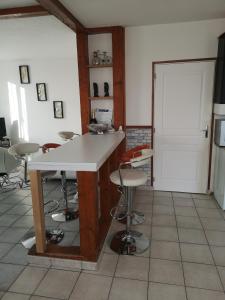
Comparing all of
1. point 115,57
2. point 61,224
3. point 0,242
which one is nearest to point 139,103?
point 115,57

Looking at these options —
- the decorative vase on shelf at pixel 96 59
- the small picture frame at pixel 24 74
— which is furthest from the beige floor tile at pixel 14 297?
the small picture frame at pixel 24 74

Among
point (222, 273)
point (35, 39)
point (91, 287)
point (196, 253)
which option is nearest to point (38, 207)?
point (91, 287)

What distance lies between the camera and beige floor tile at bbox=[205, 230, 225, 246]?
2.43 m

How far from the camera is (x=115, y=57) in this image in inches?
132

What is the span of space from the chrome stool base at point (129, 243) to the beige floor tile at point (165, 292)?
44 centimetres

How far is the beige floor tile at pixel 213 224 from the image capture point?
2.71 meters

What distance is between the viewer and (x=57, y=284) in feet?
6.28

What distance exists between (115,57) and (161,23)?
79 cm

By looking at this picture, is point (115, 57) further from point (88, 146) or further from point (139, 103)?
point (88, 146)

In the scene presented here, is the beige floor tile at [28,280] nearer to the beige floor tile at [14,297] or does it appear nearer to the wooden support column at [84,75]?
the beige floor tile at [14,297]

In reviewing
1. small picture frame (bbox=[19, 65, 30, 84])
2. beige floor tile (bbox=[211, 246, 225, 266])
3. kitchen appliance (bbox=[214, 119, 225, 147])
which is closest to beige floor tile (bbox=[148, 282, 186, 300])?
beige floor tile (bbox=[211, 246, 225, 266])

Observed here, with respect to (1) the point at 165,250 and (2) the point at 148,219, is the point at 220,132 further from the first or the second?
(1) the point at 165,250

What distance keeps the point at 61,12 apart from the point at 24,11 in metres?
0.48

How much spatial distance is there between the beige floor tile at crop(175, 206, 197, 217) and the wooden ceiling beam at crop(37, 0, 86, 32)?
9.16ft
